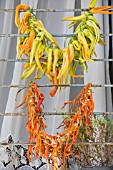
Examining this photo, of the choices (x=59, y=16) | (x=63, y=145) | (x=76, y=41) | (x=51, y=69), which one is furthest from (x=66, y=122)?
(x=59, y=16)

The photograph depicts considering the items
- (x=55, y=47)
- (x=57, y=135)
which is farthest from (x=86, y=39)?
(x=57, y=135)

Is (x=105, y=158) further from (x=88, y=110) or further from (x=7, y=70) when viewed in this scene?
(x=7, y=70)

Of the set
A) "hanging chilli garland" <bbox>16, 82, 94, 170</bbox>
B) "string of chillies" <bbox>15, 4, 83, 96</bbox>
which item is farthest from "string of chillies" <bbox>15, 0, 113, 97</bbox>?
"hanging chilli garland" <bbox>16, 82, 94, 170</bbox>

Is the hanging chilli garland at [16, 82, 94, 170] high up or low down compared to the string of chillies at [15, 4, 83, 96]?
down

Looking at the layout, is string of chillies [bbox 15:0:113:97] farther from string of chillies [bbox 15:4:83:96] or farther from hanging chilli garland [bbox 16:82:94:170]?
hanging chilli garland [bbox 16:82:94:170]

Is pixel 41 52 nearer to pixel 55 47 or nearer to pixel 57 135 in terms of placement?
pixel 55 47

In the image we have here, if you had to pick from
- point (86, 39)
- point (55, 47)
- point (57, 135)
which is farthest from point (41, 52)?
point (57, 135)

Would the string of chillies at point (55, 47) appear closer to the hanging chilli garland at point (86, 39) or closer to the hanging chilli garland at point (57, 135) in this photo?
the hanging chilli garland at point (86, 39)

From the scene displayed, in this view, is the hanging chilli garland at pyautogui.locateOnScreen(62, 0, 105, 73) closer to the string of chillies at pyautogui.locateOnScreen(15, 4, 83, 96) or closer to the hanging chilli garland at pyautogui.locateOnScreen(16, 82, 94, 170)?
the string of chillies at pyautogui.locateOnScreen(15, 4, 83, 96)

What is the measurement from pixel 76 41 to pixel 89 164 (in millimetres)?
582

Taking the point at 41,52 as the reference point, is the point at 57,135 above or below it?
below

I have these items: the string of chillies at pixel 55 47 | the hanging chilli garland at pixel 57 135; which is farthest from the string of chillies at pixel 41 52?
the hanging chilli garland at pixel 57 135

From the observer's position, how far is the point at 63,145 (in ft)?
6.13

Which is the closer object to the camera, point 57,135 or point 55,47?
point 57,135
